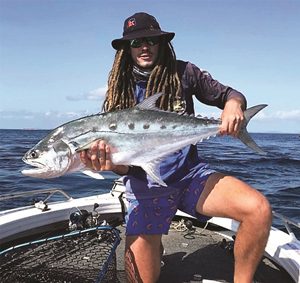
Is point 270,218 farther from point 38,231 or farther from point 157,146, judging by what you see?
point 38,231

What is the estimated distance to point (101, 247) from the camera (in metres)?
5.11

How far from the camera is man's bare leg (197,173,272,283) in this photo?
3.81m

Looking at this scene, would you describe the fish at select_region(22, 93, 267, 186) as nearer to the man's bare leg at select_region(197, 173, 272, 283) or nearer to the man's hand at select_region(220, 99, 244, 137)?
the man's hand at select_region(220, 99, 244, 137)

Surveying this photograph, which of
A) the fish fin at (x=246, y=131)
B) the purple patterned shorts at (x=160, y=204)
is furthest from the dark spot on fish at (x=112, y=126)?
the fish fin at (x=246, y=131)

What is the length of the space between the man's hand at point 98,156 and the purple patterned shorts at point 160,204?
73 cm

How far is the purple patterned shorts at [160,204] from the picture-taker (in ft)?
13.9

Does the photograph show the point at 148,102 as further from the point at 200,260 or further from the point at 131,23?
the point at 200,260

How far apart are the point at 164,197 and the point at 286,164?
68.0ft

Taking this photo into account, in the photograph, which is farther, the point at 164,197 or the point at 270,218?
the point at 164,197

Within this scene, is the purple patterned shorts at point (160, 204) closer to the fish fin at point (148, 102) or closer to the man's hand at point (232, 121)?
the man's hand at point (232, 121)

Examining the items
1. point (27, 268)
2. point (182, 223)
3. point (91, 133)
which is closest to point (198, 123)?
point (91, 133)

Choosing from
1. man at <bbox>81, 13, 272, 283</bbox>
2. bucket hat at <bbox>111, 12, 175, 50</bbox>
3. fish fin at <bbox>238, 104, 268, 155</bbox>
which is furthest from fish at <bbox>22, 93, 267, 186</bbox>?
bucket hat at <bbox>111, 12, 175, 50</bbox>

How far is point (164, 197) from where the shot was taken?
4254 millimetres

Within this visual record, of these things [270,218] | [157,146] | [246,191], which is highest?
[157,146]
